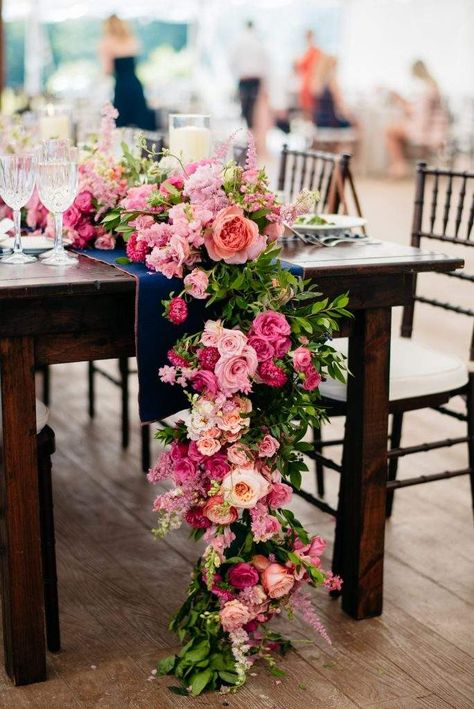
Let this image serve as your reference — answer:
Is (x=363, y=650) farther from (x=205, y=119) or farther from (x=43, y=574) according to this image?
(x=205, y=119)

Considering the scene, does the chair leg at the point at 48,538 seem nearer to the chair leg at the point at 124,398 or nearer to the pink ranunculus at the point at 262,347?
the pink ranunculus at the point at 262,347

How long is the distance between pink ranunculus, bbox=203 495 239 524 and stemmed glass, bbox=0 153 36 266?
2.00 feet

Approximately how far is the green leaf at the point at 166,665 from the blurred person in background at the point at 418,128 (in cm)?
1037

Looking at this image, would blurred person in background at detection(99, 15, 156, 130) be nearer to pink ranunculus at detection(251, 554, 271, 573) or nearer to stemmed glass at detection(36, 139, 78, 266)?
stemmed glass at detection(36, 139, 78, 266)

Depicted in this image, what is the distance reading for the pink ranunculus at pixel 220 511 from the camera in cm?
193

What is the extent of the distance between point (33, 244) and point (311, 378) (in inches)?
29.0

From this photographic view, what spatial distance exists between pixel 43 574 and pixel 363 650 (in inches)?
27.3

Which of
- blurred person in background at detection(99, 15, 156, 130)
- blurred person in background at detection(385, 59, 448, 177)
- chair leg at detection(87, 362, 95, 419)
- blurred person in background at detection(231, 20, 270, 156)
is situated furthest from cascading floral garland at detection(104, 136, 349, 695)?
blurred person in background at detection(385, 59, 448, 177)

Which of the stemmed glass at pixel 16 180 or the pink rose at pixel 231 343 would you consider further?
the stemmed glass at pixel 16 180

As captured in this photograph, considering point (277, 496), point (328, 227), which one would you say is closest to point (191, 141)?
point (328, 227)

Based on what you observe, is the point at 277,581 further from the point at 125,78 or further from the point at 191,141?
the point at 125,78

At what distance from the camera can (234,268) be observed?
1933 millimetres

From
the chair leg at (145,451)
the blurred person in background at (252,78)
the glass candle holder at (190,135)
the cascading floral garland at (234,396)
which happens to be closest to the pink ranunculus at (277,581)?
the cascading floral garland at (234,396)

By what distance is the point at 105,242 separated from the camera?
87.8 inches
